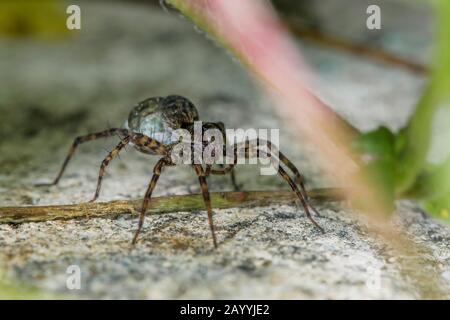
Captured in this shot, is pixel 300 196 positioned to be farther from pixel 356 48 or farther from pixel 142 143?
pixel 356 48

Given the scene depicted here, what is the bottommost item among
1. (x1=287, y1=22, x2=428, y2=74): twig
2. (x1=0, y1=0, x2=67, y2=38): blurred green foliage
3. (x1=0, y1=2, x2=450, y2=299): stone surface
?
(x1=0, y1=2, x2=450, y2=299): stone surface

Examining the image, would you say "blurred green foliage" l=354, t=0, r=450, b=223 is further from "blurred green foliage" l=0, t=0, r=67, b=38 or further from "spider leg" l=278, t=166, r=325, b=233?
"blurred green foliage" l=0, t=0, r=67, b=38

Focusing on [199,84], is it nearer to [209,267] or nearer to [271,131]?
[271,131]

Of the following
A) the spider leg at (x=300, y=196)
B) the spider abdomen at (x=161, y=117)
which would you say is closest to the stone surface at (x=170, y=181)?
the spider leg at (x=300, y=196)

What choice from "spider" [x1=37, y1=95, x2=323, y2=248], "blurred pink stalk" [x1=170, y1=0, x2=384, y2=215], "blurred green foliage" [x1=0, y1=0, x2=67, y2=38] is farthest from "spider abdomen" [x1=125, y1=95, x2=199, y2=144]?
"blurred green foliage" [x1=0, y1=0, x2=67, y2=38]

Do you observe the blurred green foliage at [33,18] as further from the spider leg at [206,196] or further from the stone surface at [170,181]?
the spider leg at [206,196]

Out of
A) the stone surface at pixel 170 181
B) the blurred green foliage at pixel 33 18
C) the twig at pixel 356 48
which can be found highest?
the blurred green foliage at pixel 33 18

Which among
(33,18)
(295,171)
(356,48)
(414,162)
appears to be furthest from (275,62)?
(33,18)
